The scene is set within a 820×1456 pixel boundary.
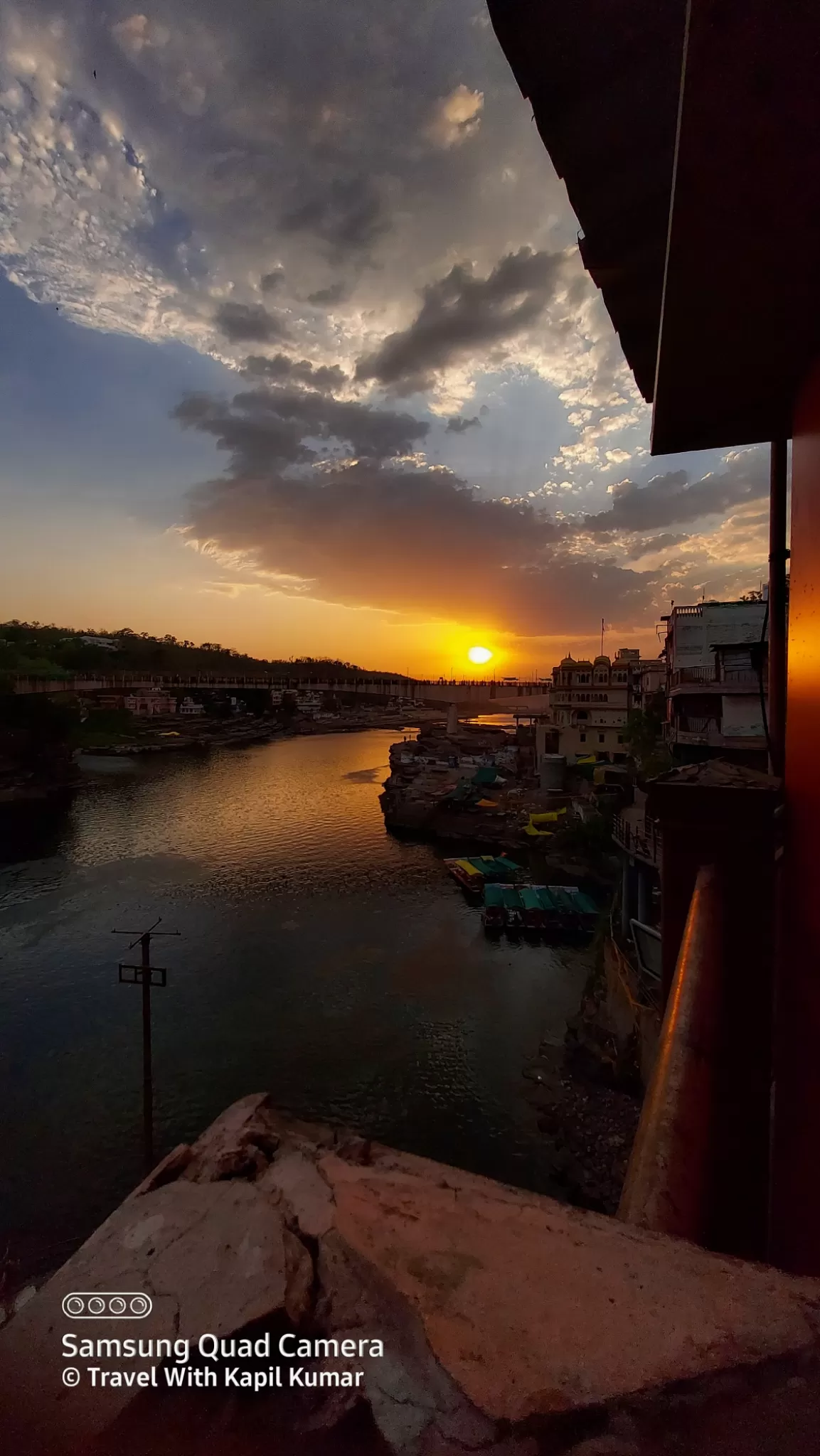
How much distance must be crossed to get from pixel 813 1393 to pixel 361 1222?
79 centimetres

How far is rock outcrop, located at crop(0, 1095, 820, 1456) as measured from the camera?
0.73 metres

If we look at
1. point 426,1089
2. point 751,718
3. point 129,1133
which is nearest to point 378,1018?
point 426,1089

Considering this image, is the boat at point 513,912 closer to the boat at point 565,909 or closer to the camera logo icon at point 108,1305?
the boat at point 565,909

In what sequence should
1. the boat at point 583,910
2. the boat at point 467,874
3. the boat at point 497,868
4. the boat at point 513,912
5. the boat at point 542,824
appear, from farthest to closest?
the boat at point 542,824 → the boat at point 497,868 → the boat at point 467,874 → the boat at point 513,912 → the boat at point 583,910

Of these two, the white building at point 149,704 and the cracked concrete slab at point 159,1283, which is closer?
the cracked concrete slab at point 159,1283

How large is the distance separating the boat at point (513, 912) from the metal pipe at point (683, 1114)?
19.9 meters

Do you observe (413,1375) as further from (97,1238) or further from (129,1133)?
(129,1133)

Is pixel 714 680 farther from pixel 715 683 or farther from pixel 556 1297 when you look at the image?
pixel 556 1297

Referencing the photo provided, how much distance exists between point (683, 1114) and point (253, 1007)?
57.4 feet

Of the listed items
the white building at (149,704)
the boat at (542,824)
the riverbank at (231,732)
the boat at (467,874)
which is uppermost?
the white building at (149,704)

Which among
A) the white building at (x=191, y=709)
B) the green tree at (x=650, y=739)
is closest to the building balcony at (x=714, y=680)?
the green tree at (x=650, y=739)

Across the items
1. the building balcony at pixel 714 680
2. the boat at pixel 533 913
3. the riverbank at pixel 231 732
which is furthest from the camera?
the riverbank at pixel 231 732

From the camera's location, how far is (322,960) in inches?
764

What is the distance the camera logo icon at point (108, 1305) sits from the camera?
1.01 m
